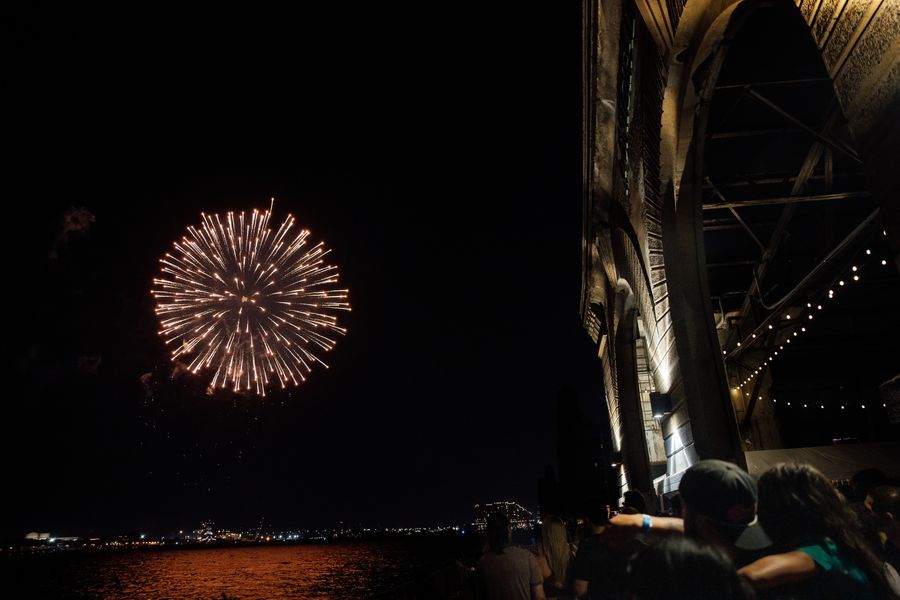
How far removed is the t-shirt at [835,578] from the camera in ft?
7.15

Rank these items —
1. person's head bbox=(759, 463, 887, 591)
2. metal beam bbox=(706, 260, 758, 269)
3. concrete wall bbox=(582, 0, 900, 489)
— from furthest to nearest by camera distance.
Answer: metal beam bbox=(706, 260, 758, 269) → concrete wall bbox=(582, 0, 900, 489) → person's head bbox=(759, 463, 887, 591)

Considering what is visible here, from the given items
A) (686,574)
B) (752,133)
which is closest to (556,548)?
(686,574)

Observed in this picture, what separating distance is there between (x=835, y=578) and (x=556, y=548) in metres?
4.39

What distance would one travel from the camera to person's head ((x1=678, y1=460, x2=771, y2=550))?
2.44 meters

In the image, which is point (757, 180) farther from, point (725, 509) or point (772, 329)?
point (725, 509)

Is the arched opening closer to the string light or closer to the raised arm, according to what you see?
the string light

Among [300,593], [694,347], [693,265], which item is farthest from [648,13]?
[300,593]

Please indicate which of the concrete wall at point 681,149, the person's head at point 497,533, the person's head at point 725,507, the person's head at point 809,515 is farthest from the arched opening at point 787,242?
the person's head at point 497,533

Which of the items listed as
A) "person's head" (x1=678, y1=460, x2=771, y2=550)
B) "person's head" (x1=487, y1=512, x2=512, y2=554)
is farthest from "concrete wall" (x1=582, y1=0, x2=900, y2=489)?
"person's head" (x1=487, y1=512, x2=512, y2=554)

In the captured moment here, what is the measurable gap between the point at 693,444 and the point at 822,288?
5.19 meters

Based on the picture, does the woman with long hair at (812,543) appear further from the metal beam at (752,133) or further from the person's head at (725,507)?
the metal beam at (752,133)

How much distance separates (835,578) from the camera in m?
2.21

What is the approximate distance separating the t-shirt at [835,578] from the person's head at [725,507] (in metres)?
0.21

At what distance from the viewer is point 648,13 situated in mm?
8516
